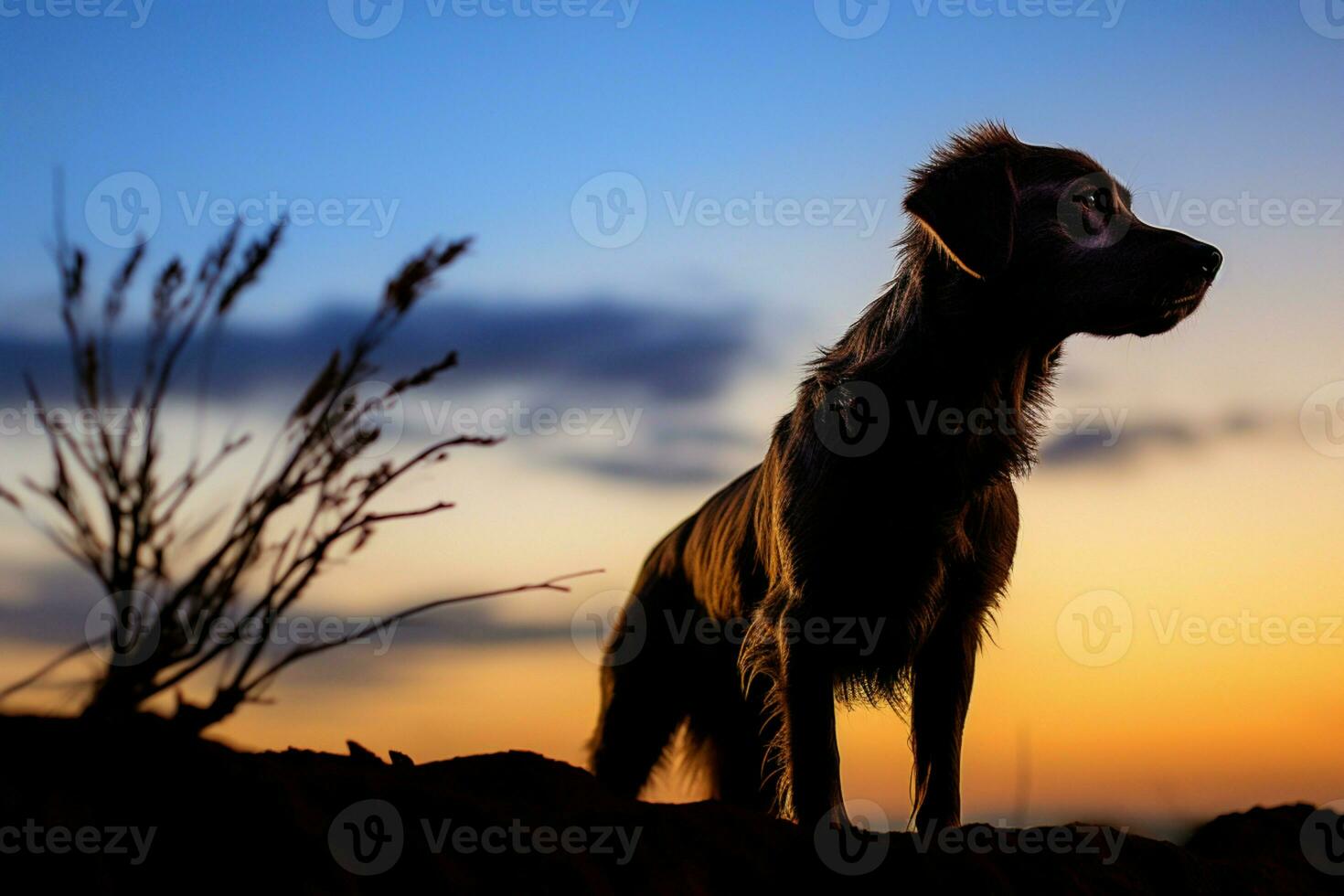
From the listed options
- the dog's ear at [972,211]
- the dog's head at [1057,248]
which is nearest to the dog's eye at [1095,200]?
the dog's head at [1057,248]

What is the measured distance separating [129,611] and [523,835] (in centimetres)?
117

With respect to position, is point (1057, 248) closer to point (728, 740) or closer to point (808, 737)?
point (808, 737)

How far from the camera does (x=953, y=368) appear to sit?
15.4 ft

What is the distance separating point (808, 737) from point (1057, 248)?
2085mm

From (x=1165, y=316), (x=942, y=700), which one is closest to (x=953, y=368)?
(x=1165, y=316)

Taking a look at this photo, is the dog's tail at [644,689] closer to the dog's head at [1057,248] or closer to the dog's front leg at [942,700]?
the dog's front leg at [942,700]

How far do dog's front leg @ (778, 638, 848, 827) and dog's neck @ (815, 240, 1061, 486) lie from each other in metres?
0.93

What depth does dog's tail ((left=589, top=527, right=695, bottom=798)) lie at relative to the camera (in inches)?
243

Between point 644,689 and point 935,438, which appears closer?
point 935,438

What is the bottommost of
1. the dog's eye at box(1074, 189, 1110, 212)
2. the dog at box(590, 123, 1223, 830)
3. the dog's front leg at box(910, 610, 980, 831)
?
the dog's front leg at box(910, 610, 980, 831)

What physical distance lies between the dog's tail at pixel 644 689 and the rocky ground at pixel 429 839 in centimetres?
260

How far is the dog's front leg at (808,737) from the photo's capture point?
4656 mm

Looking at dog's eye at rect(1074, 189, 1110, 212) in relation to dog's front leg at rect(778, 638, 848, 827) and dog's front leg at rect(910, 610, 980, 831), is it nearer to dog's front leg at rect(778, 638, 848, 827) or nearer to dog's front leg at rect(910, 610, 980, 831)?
dog's front leg at rect(910, 610, 980, 831)

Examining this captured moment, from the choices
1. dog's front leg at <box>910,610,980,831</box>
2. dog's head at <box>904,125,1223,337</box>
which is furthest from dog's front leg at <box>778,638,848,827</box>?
dog's head at <box>904,125,1223,337</box>
